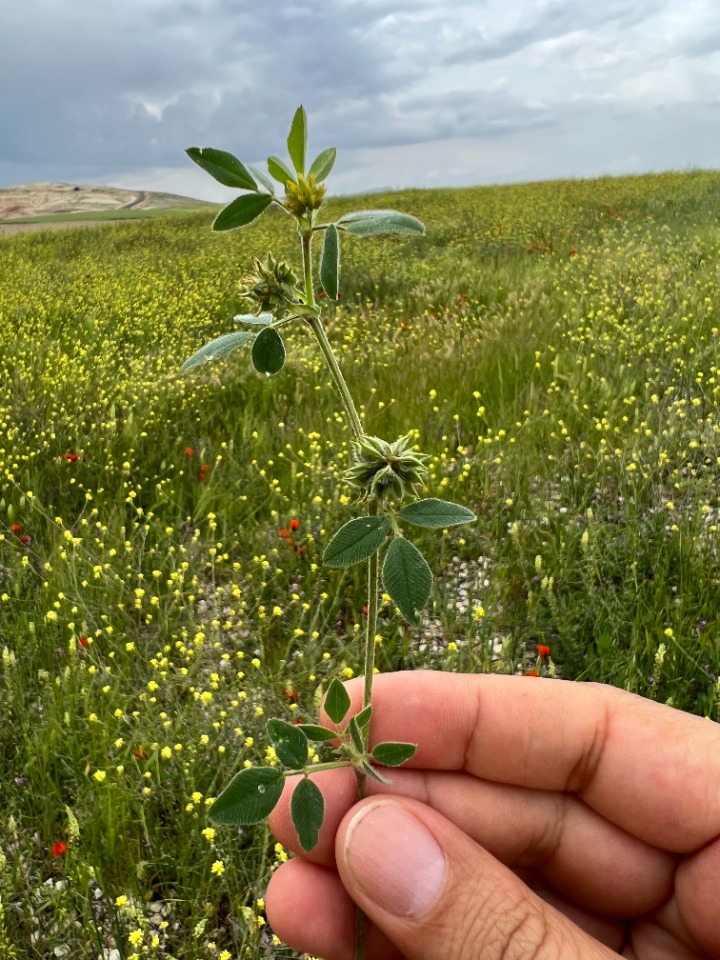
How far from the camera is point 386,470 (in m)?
1.18

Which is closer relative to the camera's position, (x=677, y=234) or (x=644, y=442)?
(x=644, y=442)

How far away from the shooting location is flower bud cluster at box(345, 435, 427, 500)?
120 centimetres

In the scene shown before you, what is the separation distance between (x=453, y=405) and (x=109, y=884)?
11.7ft

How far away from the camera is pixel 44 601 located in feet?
12.2

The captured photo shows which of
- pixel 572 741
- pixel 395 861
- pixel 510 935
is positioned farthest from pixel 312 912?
pixel 572 741

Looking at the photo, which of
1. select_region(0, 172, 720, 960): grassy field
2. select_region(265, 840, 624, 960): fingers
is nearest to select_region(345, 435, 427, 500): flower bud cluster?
select_region(265, 840, 624, 960): fingers

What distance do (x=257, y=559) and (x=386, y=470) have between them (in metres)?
2.67

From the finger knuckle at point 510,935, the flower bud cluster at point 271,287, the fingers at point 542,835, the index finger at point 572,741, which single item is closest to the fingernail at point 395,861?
the finger knuckle at point 510,935

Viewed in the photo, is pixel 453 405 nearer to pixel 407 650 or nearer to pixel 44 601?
pixel 407 650

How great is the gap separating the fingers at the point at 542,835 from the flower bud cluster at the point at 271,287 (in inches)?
57.9

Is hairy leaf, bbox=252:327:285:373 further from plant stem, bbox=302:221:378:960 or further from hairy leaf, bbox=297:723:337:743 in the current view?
hairy leaf, bbox=297:723:337:743

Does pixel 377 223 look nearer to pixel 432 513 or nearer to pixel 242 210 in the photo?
pixel 242 210

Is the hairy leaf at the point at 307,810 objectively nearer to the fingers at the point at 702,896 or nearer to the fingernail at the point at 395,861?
the fingernail at the point at 395,861

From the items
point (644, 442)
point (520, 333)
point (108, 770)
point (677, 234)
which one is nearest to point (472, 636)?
point (108, 770)
